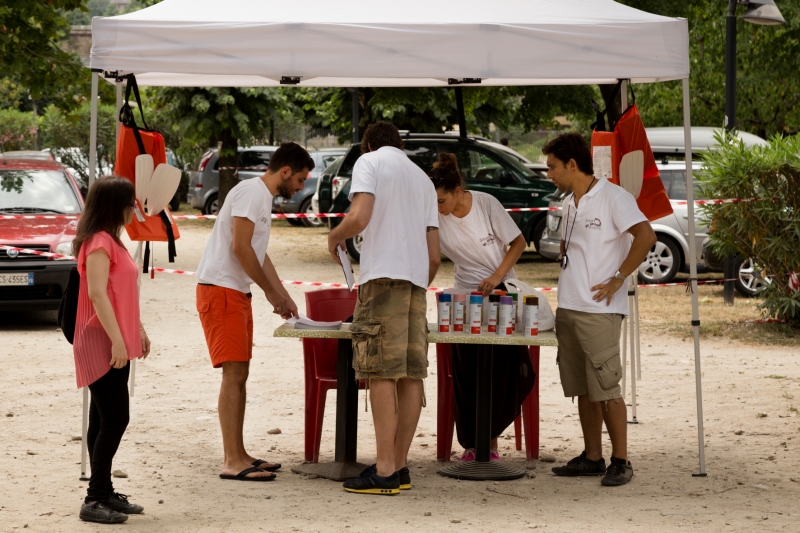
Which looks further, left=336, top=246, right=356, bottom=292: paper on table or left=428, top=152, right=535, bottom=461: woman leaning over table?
left=428, top=152, right=535, bottom=461: woman leaning over table

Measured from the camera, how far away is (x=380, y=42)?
5793 millimetres

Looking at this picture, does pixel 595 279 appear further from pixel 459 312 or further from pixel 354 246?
pixel 354 246

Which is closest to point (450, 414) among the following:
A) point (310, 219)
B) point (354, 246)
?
point (354, 246)

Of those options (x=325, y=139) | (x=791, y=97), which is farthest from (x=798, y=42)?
(x=325, y=139)

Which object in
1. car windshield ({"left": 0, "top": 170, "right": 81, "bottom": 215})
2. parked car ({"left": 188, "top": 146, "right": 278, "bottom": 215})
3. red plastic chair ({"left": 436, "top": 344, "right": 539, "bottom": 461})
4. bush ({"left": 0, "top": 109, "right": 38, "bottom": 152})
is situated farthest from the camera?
bush ({"left": 0, "top": 109, "right": 38, "bottom": 152})

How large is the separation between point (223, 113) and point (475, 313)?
19.9 meters

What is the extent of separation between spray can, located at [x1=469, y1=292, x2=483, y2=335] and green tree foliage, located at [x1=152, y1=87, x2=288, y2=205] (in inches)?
767

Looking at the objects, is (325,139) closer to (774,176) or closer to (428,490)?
(774,176)

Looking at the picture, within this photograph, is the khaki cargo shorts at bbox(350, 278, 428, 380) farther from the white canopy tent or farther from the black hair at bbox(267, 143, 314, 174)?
the white canopy tent

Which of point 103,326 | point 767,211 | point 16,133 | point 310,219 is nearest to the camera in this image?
point 103,326

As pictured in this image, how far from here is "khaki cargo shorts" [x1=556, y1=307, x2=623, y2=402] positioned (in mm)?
5895

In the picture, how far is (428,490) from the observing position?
5883 mm

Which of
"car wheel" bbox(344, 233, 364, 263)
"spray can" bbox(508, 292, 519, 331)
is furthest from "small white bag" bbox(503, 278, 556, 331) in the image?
"car wheel" bbox(344, 233, 364, 263)

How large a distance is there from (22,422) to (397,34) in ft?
12.1
